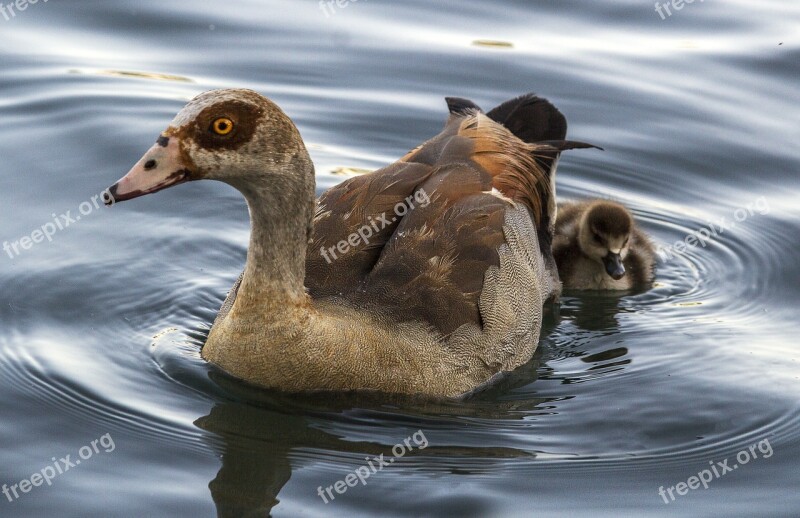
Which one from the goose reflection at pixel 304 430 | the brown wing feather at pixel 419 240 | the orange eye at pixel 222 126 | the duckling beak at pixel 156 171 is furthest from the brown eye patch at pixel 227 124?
the goose reflection at pixel 304 430

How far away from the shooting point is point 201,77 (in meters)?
13.8

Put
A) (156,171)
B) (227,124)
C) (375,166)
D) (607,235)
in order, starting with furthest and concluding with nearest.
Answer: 1. (375,166)
2. (607,235)
3. (227,124)
4. (156,171)

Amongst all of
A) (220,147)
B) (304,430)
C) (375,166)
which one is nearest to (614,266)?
(375,166)

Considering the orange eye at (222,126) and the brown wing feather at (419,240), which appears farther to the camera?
the brown wing feather at (419,240)

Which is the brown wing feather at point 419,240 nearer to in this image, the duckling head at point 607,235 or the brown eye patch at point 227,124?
the duckling head at point 607,235

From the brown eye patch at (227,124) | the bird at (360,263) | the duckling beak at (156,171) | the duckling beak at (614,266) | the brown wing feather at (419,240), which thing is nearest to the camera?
the duckling beak at (156,171)

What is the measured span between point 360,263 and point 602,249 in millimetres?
2561

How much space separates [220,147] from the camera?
7.73 metres

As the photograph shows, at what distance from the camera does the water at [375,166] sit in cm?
785

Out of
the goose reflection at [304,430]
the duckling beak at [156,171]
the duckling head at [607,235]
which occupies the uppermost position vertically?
the duckling beak at [156,171]

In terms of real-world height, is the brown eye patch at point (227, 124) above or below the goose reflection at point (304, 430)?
above

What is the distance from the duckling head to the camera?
10.5 meters

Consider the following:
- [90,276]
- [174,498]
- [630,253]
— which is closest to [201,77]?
[90,276]

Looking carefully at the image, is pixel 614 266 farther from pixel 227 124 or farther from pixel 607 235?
pixel 227 124
